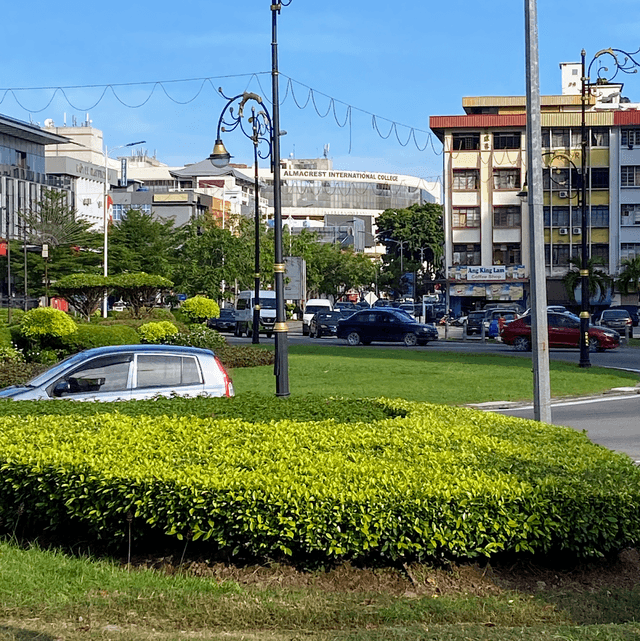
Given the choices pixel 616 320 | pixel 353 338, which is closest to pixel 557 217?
pixel 616 320

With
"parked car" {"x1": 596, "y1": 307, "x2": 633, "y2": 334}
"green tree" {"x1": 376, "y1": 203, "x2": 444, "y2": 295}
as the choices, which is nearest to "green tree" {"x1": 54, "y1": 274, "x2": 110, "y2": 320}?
"parked car" {"x1": 596, "y1": 307, "x2": 633, "y2": 334}

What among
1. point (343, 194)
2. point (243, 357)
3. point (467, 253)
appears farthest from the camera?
point (343, 194)

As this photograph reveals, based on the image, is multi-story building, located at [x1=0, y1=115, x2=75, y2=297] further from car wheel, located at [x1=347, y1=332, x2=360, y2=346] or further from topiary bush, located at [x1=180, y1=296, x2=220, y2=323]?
topiary bush, located at [x1=180, y1=296, x2=220, y2=323]

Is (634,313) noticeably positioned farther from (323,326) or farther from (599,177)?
(323,326)

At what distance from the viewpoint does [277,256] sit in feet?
54.5

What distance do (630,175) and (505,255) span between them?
10.6m

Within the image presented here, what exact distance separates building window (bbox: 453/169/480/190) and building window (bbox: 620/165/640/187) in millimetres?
10352

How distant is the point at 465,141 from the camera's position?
73.1m

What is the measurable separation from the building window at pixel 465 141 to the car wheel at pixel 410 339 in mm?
33892

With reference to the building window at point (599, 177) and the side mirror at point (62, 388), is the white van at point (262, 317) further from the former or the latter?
the side mirror at point (62, 388)

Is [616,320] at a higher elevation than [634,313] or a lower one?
higher

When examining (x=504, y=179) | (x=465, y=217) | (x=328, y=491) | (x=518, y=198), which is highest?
(x=504, y=179)

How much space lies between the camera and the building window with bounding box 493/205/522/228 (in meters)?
72.5

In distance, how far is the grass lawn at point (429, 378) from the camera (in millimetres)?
21953
